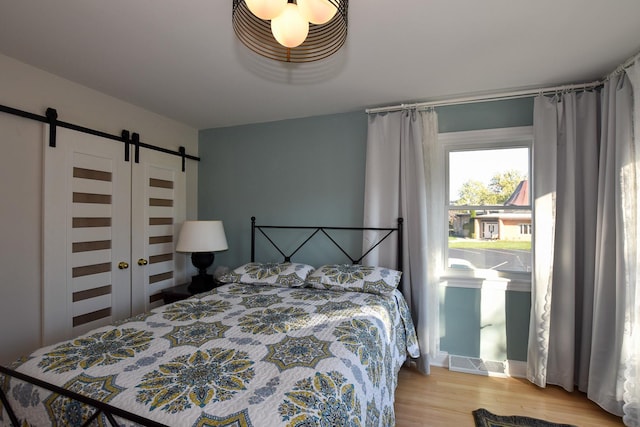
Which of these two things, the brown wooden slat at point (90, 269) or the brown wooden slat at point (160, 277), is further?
the brown wooden slat at point (160, 277)

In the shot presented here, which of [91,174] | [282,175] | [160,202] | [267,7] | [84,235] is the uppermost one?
[267,7]

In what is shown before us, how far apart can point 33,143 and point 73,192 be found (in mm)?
407

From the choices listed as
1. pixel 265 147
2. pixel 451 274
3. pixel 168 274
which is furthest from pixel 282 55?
pixel 168 274

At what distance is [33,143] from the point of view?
216 centimetres

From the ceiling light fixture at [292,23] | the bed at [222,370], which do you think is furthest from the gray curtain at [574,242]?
the ceiling light fixture at [292,23]

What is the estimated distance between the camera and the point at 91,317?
2.51 m

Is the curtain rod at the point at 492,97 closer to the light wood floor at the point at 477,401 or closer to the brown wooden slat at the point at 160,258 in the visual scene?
the light wood floor at the point at 477,401

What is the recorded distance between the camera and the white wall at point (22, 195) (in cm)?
201

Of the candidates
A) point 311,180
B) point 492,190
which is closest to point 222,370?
point 311,180

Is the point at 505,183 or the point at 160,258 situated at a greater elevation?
the point at 505,183

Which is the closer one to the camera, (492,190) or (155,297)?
(492,190)

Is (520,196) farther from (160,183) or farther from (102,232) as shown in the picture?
(102,232)

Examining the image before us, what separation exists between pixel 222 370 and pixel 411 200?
6.87ft

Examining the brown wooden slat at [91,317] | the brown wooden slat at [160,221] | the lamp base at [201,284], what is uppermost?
the brown wooden slat at [160,221]
